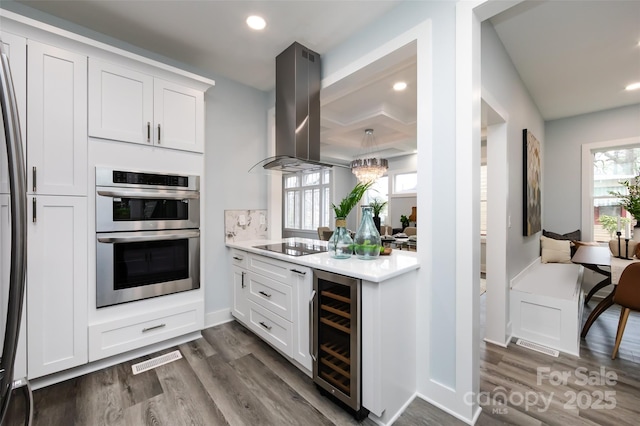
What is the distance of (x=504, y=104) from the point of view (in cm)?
241

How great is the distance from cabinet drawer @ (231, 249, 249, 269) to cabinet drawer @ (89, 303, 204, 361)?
0.50 meters

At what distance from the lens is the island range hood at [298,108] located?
234 cm

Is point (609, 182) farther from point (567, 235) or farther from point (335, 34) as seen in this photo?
point (335, 34)

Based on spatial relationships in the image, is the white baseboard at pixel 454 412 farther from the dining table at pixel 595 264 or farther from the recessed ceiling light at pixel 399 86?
the recessed ceiling light at pixel 399 86

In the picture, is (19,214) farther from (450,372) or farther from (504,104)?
(504,104)

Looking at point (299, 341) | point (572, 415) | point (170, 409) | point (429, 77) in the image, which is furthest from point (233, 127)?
point (572, 415)

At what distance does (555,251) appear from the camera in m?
3.67

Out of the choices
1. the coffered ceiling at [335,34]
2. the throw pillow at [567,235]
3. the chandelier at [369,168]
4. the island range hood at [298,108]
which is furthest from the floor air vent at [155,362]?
the throw pillow at [567,235]

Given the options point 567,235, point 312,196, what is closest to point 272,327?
point 567,235

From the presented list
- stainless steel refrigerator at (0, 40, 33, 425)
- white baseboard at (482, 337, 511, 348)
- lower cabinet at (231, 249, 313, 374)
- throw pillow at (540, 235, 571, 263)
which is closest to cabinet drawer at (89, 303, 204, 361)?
lower cabinet at (231, 249, 313, 374)

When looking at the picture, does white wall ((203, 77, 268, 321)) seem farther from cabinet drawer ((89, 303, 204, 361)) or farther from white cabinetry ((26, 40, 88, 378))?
white cabinetry ((26, 40, 88, 378))

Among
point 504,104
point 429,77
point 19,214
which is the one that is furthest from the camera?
point 504,104

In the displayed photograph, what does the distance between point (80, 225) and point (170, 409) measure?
1.37m

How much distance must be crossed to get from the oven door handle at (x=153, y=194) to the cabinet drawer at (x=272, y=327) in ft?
3.63
